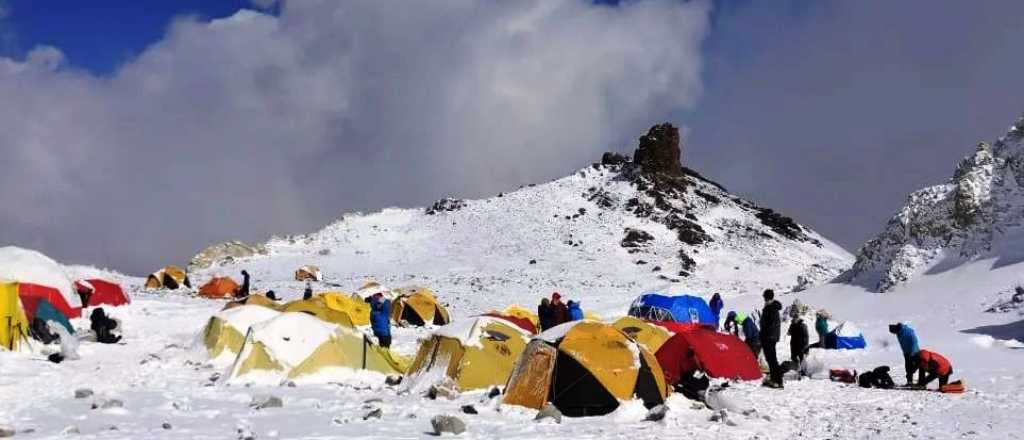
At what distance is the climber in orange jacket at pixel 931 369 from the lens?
14703 mm

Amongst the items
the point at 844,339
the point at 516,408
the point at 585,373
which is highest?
the point at 844,339

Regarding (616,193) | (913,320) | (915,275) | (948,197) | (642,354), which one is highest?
(616,193)

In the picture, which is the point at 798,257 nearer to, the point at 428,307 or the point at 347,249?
the point at 347,249

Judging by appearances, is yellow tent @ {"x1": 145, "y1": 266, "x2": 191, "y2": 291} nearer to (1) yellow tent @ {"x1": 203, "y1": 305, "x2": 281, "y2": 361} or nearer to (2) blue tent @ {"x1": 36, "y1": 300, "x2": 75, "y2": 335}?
(2) blue tent @ {"x1": 36, "y1": 300, "x2": 75, "y2": 335}

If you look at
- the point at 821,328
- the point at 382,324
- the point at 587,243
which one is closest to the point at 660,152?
the point at 587,243

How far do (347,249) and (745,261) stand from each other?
3492 cm

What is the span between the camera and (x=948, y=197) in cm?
3152

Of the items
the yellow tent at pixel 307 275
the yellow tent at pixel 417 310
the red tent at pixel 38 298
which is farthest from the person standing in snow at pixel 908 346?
the yellow tent at pixel 307 275

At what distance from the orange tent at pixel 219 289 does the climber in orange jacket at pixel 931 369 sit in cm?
3283

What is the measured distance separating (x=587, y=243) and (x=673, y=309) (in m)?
38.5

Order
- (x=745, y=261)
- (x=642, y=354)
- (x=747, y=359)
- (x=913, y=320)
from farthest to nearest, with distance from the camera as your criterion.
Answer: (x=745, y=261), (x=913, y=320), (x=747, y=359), (x=642, y=354)

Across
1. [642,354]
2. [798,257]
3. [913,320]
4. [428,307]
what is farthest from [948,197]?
[798,257]

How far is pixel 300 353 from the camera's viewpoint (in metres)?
16.4

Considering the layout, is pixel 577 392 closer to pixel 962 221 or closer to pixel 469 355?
pixel 469 355
